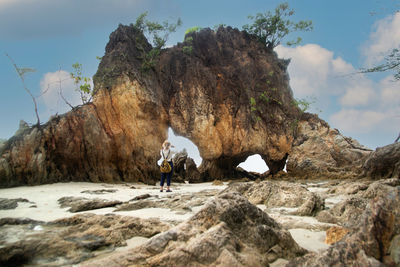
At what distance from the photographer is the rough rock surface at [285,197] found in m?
3.64

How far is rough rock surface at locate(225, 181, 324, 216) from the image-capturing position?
3.64 m

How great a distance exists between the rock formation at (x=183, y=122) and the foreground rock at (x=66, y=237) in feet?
21.6

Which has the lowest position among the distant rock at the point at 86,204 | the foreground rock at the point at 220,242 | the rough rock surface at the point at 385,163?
the distant rock at the point at 86,204

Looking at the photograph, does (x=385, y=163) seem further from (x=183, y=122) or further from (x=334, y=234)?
(x=183, y=122)

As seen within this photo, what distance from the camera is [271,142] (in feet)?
50.0

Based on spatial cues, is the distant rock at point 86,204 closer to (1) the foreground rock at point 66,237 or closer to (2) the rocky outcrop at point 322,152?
(1) the foreground rock at point 66,237

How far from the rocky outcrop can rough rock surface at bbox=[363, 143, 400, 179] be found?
3.18 metres

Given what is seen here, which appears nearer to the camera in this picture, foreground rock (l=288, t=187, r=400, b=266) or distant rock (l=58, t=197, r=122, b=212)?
foreground rock (l=288, t=187, r=400, b=266)

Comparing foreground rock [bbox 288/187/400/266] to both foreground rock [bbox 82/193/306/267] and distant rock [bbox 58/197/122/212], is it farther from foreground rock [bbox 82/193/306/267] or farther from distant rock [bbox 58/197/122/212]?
distant rock [bbox 58/197/122/212]

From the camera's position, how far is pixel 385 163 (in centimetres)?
875

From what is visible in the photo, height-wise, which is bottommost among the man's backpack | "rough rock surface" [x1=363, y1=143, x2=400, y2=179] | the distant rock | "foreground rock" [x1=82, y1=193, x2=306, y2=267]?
the distant rock

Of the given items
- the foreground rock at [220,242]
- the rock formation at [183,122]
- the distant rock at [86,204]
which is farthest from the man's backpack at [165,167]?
the foreground rock at [220,242]

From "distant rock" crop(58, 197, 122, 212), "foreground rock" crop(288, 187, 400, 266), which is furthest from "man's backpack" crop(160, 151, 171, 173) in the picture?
"foreground rock" crop(288, 187, 400, 266)

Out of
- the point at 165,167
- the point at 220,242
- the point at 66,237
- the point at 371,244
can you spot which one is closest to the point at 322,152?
the point at 165,167
